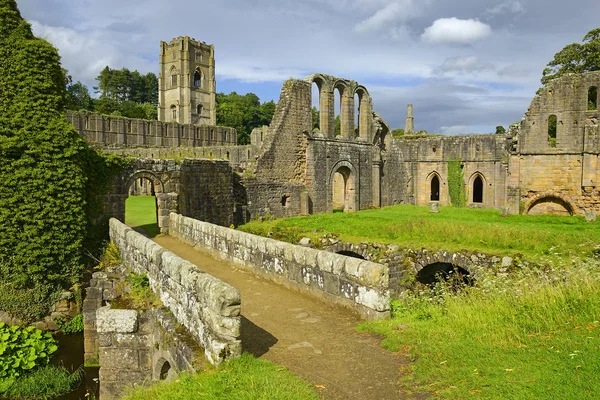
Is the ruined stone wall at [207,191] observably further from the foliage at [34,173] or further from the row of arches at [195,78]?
the row of arches at [195,78]

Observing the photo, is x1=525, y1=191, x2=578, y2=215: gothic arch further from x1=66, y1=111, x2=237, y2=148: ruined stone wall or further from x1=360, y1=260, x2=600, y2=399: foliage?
x1=66, y1=111, x2=237, y2=148: ruined stone wall

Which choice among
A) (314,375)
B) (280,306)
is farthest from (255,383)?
(280,306)

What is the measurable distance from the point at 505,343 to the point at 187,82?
67.3 m

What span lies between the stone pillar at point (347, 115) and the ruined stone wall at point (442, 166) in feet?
15.6

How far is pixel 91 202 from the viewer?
13.6 metres

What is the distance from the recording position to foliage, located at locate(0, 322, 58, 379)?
9.83 m

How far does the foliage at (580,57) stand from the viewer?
34.0m

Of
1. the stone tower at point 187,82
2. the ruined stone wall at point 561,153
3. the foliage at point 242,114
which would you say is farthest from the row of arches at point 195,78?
the ruined stone wall at point 561,153

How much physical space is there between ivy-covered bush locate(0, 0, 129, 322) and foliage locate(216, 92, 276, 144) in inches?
2388

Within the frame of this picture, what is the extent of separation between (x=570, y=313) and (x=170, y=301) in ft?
17.4

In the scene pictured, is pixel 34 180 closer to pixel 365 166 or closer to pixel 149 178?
pixel 149 178

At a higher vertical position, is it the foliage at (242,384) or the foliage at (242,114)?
the foliage at (242,114)

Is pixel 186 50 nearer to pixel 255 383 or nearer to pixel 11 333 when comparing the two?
pixel 11 333

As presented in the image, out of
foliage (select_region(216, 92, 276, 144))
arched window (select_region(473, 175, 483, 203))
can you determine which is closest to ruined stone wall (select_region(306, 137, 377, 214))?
arched window (select_region(473, 175, 483, 203))
